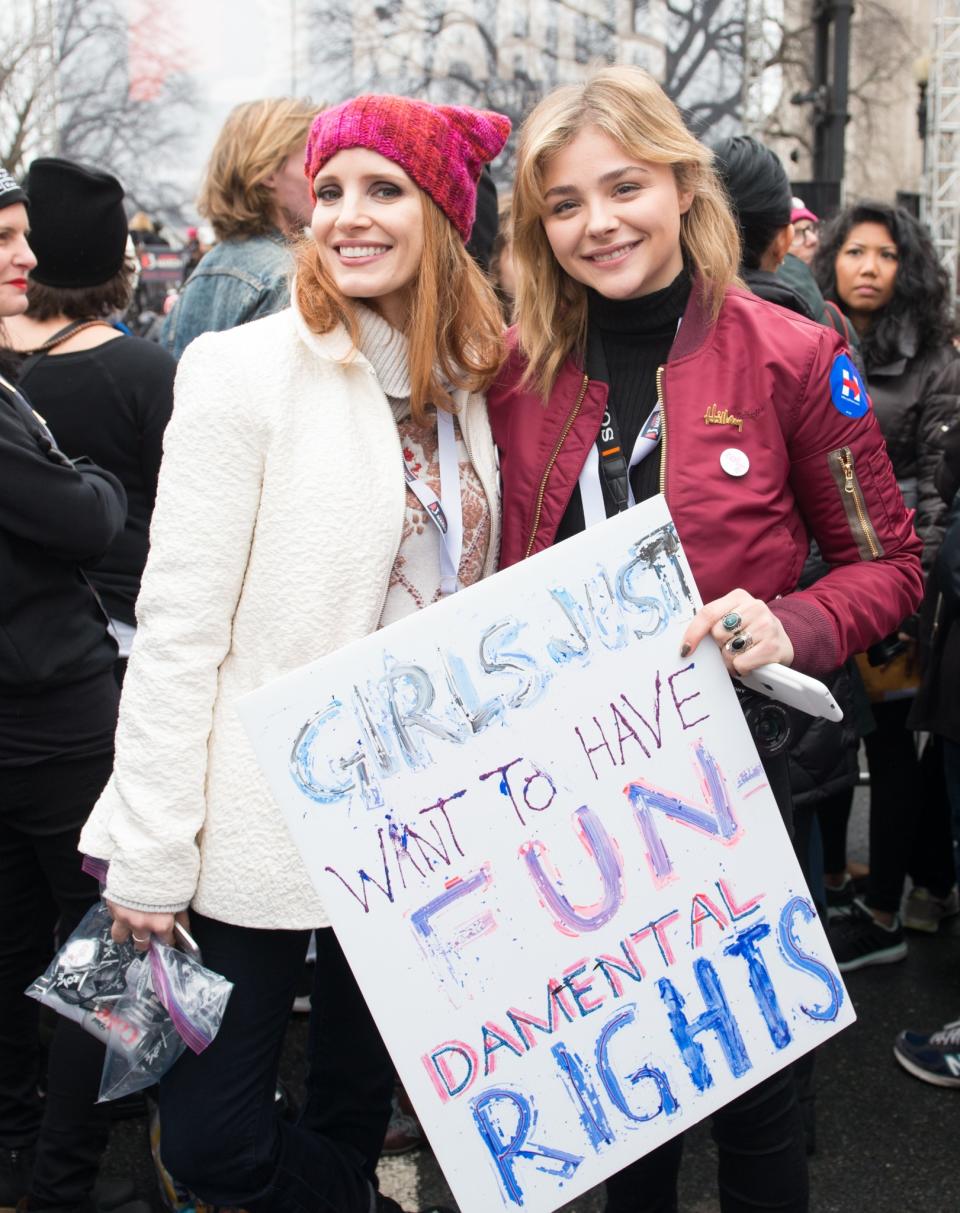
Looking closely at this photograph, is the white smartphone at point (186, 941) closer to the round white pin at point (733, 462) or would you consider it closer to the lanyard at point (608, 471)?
the lanyard at point (608, 471)

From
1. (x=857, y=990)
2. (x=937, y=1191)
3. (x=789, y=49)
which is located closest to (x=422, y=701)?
(x=937, y=1191)

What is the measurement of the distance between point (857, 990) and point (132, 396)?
2406mm

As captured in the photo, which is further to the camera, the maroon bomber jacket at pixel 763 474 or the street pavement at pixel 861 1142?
the street pavement at pixel 861 1142

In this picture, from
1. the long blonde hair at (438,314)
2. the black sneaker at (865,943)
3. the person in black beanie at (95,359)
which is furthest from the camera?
the black sneaker at (865,943)

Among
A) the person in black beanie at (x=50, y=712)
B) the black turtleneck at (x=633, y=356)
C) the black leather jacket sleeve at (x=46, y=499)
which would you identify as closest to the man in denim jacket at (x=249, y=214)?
the person in black beanie at (x=50, y=712)

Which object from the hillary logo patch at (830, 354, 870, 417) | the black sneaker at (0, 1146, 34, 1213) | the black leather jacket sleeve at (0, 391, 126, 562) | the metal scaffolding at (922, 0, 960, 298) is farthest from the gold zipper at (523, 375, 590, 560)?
the metal scaffolding at (922, 0, 960, 298)

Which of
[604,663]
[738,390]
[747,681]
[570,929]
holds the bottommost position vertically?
[570,929]

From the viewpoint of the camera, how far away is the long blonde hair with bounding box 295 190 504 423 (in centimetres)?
199

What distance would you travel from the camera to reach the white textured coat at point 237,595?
1.88 m

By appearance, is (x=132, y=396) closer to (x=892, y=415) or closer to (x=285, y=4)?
(x=892, y=415)

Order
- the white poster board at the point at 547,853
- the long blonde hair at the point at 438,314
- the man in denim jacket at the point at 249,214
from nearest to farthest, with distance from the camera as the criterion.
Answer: the white poster board at the point at 547,853 < the long blonde hair at the point at 438,314 < the man in denim jacket at the point at 249,214

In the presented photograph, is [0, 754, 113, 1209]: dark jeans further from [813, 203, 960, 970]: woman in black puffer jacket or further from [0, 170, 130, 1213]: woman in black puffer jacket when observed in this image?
[813, 203, 960, 970]: woman in black puffer jacket

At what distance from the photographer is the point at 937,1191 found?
8.86 ft

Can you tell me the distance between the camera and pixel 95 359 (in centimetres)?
304
